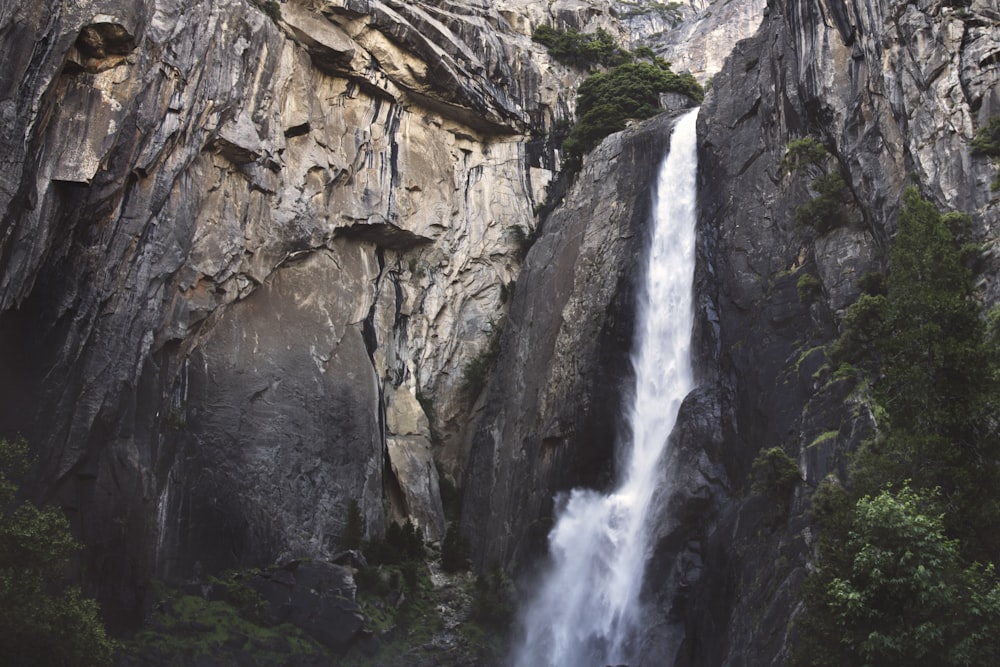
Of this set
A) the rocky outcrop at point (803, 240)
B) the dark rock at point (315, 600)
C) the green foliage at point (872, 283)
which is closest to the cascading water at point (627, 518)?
the rocky outcrop at point (803, 240)

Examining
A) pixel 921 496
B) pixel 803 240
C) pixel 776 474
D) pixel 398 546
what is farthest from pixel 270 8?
pixel 921 496

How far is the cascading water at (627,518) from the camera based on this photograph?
26.7 m

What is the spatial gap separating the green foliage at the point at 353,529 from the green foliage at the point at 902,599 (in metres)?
18.4

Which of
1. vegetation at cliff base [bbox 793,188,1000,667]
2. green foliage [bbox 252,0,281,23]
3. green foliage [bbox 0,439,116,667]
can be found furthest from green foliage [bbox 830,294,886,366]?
green foliage [bbox 252,0,281,23]

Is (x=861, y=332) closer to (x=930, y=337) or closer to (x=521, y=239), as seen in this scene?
(x=930, y=337)

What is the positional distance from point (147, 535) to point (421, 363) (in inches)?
560

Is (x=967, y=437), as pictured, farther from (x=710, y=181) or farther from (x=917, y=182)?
(x=710, y=181)

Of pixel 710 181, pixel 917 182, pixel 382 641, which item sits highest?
pixel 710 181

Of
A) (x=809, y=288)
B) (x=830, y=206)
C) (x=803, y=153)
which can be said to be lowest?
(x=809, y=288)

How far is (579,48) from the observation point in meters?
Answer: 46.5

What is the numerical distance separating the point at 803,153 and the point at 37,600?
23902 millimetres

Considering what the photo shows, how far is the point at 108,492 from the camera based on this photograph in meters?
25.3

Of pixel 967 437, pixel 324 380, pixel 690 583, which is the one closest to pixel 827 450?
pixel 967 437

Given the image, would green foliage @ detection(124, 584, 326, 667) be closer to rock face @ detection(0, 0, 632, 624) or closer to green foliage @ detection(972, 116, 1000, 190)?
rock face @ detection(0, 0, 632, 624)
